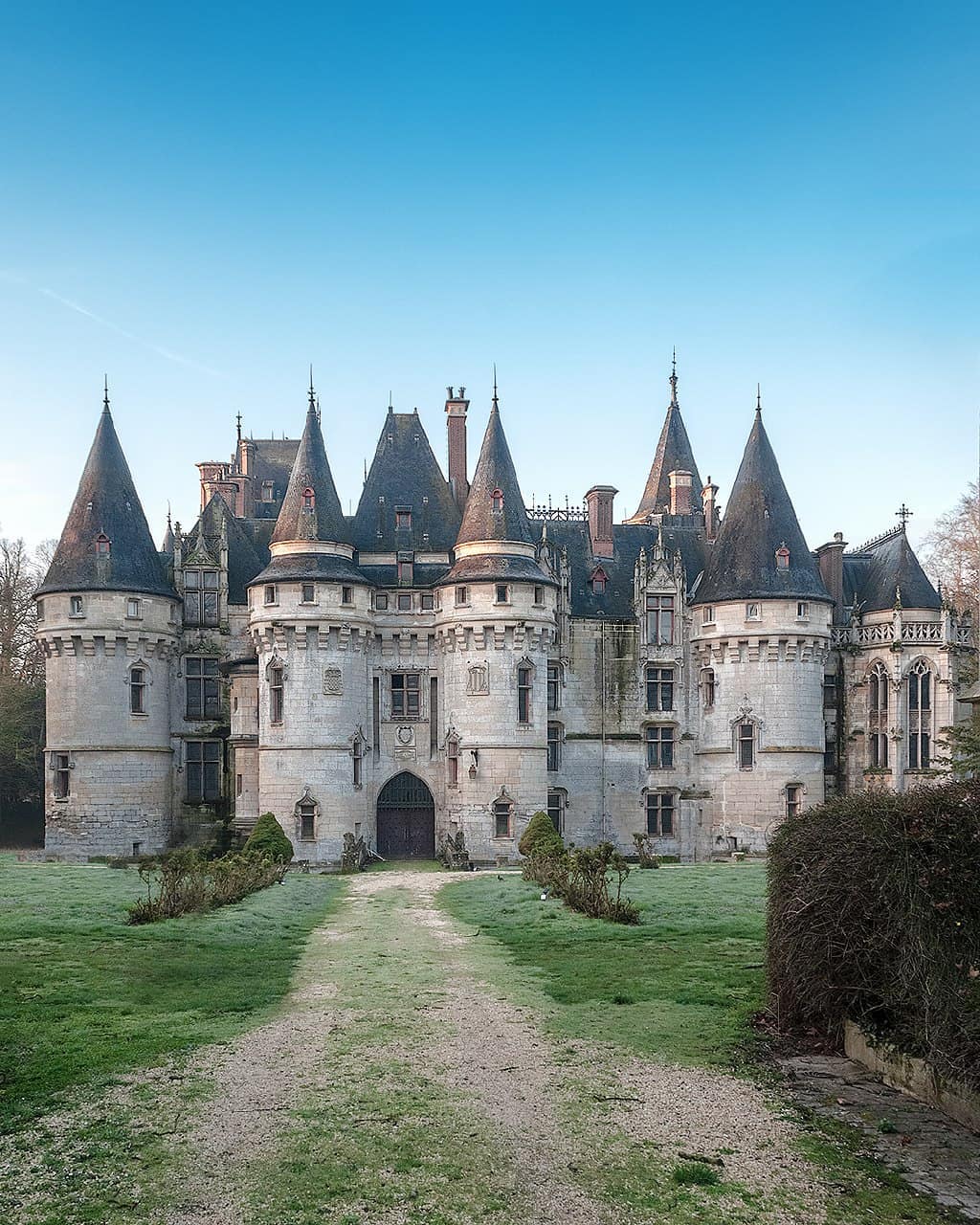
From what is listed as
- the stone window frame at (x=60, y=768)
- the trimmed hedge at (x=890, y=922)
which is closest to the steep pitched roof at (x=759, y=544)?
the stone window frame at (x=60, y=768)

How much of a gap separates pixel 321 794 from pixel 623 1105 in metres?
27.8

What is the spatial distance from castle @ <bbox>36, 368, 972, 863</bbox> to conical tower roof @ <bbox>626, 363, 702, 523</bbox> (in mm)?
11910

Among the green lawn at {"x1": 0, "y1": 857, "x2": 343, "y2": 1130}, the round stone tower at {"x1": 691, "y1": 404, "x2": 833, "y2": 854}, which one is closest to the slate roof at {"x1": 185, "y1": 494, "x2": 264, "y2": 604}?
the round stone tower at {"x1": 691, "y1": 404, "x2": 833, "y2": 854}

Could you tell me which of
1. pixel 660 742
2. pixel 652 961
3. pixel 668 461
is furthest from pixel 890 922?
pixel 668 461

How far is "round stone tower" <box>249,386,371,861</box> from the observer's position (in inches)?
1430

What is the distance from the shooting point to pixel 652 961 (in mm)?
15547

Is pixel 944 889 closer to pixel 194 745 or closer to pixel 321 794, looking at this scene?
pixel 321 794

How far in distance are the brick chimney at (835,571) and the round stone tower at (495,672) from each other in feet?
37.3

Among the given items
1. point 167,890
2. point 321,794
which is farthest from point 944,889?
point 321,794

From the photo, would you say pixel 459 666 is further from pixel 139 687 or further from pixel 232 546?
pixel 139 687

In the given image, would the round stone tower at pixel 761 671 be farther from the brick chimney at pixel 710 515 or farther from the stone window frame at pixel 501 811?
the stone window frame at pixel 501 811

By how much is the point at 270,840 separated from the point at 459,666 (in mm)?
8591

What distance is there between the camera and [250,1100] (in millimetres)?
9383

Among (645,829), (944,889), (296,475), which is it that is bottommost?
(645,829)
